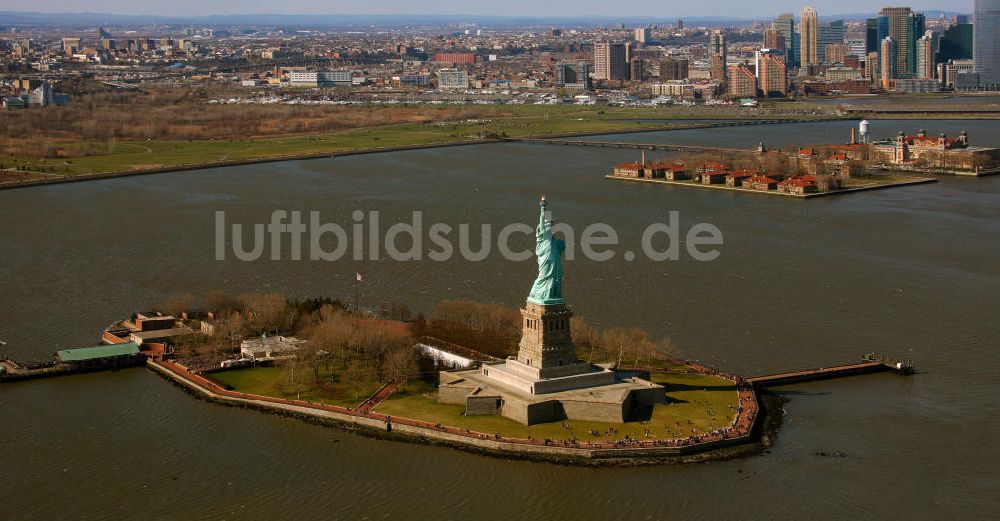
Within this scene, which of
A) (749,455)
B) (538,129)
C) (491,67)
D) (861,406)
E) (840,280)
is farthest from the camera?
(491,67)

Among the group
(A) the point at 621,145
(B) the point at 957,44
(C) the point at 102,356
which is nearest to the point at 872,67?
(B) the point at 957,44

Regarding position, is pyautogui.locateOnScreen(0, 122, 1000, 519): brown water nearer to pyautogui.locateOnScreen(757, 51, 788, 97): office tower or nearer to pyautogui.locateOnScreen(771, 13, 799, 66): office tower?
pyautogui.locateOnScreen(757, 51, 788, 97): office tower

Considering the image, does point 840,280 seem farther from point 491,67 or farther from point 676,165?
point 491,67

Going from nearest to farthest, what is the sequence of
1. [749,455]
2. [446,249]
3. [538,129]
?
[749,455] → [446,249] → [538,129]

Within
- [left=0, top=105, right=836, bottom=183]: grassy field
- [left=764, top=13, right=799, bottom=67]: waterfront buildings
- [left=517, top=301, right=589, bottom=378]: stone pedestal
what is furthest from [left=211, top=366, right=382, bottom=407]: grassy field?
[left=764, top=13, right=799, bottom=67]: waterfront buildings

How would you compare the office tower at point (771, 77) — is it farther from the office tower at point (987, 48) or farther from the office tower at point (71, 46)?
the office tower at point (71, 46)

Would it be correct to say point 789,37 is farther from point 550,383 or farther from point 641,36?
point 550,383

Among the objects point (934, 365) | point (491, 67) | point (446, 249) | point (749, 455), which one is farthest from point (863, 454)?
point (491, 67)
